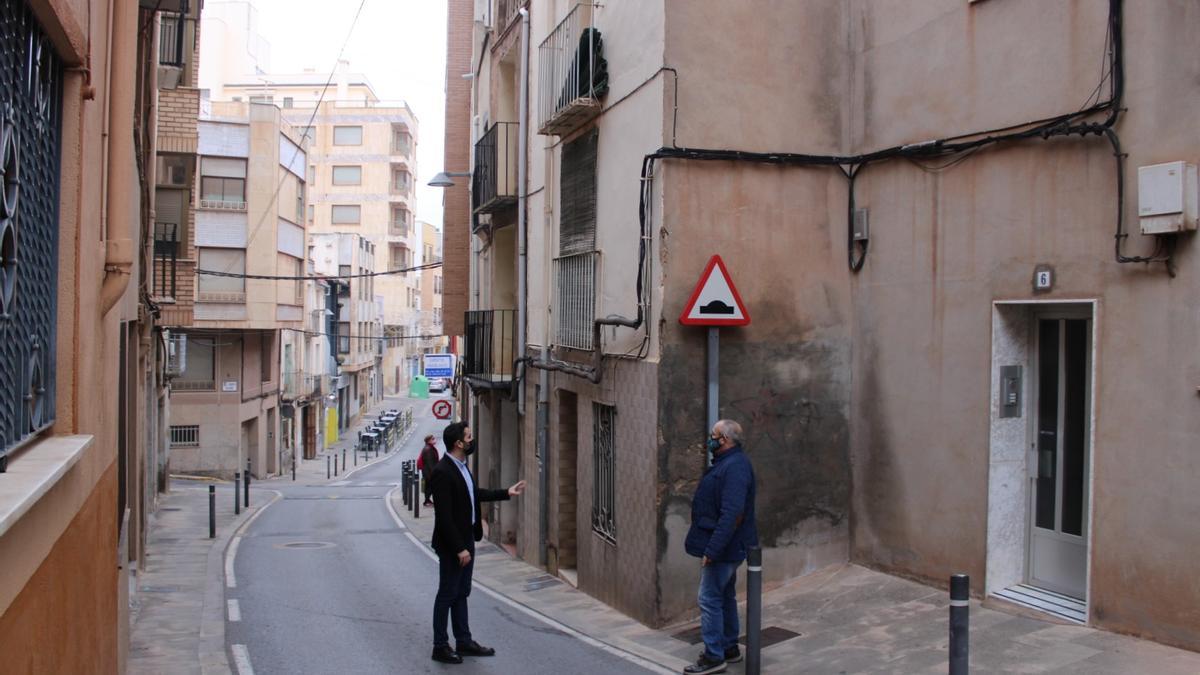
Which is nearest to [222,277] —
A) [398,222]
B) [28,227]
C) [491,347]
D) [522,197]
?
[491,347]

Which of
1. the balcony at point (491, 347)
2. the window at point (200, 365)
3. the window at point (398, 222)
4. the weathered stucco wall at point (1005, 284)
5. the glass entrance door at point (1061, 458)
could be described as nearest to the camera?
the weathered stucco wall at point (1005, 284)

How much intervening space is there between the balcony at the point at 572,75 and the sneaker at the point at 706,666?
19.1ft

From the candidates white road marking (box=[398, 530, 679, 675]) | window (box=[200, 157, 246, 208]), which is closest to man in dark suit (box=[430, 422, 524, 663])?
white road marking (box=[398, 530, 679, 675])

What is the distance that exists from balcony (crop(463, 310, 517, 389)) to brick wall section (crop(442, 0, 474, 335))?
16.7 ft

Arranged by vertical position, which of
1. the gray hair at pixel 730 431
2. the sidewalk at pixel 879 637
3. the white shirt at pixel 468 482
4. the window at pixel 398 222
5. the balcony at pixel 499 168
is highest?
the window at pixel 398 222

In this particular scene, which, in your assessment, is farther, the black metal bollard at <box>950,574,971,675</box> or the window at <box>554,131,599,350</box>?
the window at <box>554,131,599,350</box>

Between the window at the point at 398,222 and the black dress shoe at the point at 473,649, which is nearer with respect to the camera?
the black dress shoe at the point at 473,649

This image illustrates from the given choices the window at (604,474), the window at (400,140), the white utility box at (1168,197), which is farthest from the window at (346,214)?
the white utility box at (1168,197)

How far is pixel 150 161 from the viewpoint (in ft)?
49.7

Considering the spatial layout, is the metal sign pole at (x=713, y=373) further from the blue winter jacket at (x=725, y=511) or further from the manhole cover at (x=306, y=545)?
the manhole cover at (x=306, y=545)

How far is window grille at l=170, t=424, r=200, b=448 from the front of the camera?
34750 millimetres

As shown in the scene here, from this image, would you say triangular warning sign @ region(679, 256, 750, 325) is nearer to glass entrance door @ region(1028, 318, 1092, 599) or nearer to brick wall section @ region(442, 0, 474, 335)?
glass entrance door @ region(1028, 318, 1092, 599)

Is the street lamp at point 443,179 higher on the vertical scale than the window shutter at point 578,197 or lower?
higher

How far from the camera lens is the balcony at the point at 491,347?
1658cm
